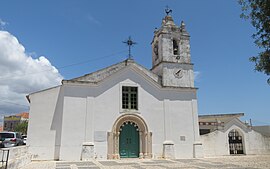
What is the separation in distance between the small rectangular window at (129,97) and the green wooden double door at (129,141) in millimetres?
1268

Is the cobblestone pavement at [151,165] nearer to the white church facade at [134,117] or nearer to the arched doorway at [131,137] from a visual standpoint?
the white church facade at [134,117]

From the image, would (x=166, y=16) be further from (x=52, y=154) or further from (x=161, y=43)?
(x=52, y=154)

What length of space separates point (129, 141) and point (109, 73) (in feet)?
16.9

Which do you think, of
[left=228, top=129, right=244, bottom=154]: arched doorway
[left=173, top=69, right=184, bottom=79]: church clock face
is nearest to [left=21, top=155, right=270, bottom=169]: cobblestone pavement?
[left=228, top=129, right=244, bottom=154]: arched doorway

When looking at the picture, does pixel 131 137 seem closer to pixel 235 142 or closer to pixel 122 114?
pixel 122 114

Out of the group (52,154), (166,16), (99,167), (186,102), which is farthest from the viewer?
(166,16)

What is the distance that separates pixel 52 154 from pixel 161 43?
37.2ft

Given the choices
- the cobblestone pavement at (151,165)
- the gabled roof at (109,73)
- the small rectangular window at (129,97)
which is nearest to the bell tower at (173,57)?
the gabled roof at (109,73)

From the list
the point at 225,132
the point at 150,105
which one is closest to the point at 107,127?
the point at 150,105

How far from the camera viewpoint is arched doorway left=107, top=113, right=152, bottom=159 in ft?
52.9

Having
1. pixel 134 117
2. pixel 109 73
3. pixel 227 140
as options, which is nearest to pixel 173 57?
pixel 109 73

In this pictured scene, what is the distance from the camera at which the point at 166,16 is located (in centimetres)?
2080

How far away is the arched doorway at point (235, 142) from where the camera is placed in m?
19.4

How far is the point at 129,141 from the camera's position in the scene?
16.7m
